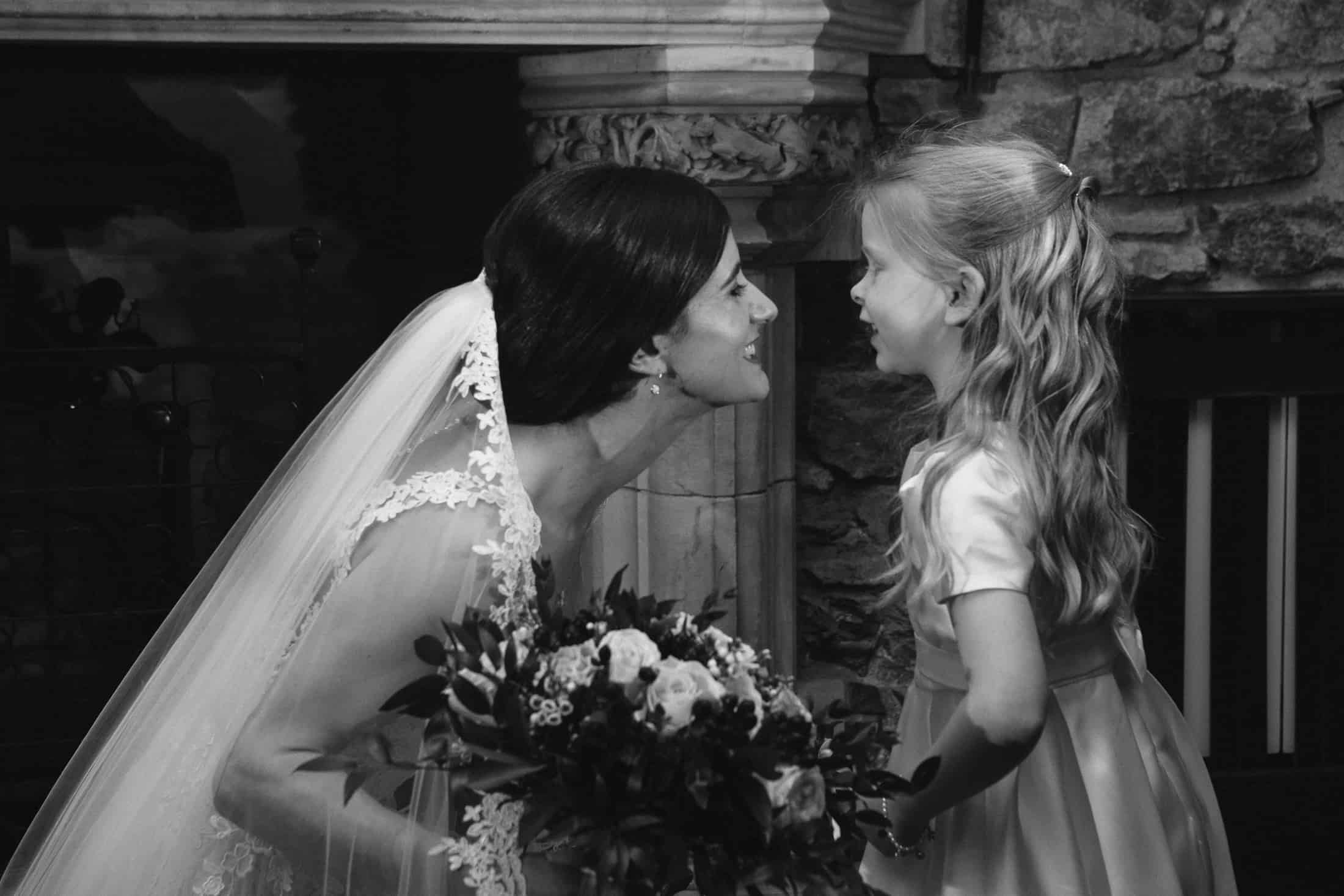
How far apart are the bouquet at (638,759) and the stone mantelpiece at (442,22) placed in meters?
1.59

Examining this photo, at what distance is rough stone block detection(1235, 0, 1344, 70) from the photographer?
3256mm

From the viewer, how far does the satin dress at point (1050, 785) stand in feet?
6.40

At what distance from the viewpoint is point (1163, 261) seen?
11.0ft

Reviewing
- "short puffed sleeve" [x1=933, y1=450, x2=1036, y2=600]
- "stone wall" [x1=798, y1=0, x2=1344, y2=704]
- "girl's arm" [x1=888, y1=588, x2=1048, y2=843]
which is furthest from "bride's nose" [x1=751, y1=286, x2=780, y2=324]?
"stone wall" [x1=798, y1=0, x2=1344, y2=704]

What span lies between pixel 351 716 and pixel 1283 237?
7.60ft

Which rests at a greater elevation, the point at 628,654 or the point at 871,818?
the point at 628,654

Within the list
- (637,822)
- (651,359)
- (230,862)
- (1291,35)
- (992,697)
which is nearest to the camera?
(637,822)

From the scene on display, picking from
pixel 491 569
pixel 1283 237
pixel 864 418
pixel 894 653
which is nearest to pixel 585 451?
pixel 491 569

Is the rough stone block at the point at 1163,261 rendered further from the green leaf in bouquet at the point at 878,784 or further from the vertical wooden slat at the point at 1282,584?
the green leaf in bouquet at the point at 878,784

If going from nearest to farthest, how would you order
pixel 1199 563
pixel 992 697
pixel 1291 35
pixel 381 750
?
pixel 381 750, pixel 992 697, pixel 1291 35, pixel 1199 563

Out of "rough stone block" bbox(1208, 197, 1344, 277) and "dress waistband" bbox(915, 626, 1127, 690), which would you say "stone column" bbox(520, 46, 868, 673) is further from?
"dress waistband" bbox(915, 626, 1127, 690)

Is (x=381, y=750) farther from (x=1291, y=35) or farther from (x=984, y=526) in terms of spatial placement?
(x=1291, y=35)

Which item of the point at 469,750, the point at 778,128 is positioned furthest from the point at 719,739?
the point at 778,128

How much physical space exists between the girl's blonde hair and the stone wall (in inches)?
50.1
